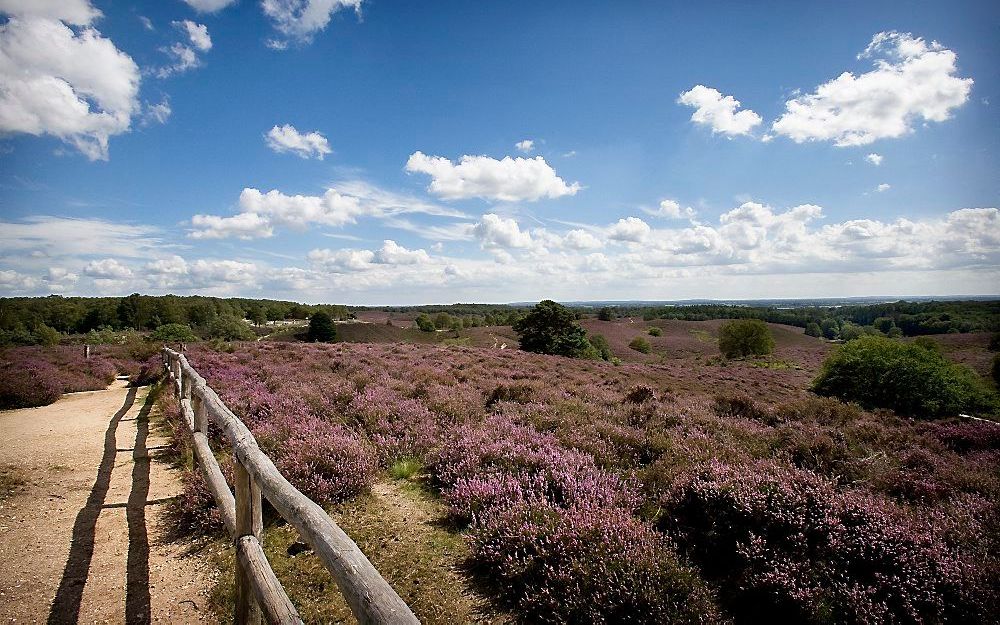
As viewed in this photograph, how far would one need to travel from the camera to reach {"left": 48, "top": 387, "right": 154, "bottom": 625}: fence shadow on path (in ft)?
12.1

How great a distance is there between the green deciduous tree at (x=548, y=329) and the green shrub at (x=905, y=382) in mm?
25531

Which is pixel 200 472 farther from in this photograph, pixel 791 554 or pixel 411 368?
pixel 411 368

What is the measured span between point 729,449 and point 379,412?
6.20m

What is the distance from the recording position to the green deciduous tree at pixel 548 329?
43406 millimetres

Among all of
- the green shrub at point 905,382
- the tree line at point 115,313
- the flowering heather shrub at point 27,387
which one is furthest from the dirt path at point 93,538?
the tree line at point 115,313

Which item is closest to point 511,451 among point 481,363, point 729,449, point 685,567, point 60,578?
point 685,567

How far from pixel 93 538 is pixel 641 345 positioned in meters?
68.0

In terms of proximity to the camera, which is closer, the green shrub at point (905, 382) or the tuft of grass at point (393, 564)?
the tuft of grass at point (393, 564)

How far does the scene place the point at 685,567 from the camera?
355 cm

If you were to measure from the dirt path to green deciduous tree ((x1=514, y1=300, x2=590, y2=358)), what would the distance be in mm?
36963

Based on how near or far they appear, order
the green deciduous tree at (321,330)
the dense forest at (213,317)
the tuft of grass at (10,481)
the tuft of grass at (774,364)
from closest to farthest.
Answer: the tuft of grass at (10,481)
the tuft of grass at (774,364)
the green deciduous tree at (321,330)
the dense forest at (213,317)

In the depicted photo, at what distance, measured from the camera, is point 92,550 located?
458cm

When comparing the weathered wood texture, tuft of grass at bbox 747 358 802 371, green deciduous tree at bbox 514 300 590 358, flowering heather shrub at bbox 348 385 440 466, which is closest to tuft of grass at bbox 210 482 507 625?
the weathered wood texture

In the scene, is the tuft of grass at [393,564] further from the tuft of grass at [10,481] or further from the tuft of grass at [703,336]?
the tuft of grass at [703,336]
